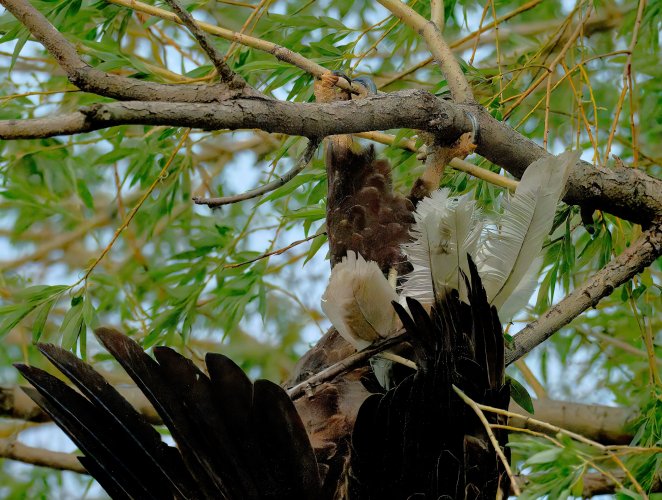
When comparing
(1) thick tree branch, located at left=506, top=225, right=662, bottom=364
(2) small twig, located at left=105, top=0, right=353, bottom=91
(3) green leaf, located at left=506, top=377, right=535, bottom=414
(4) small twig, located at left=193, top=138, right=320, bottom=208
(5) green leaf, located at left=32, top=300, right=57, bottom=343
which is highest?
(2) small twig, located at left=105, top=0, right=353, bottom=91

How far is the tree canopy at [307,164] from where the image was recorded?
3.60ft

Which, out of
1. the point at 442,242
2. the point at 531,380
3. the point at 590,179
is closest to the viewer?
the point at 442,242

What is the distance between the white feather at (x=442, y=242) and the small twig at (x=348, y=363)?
88mm

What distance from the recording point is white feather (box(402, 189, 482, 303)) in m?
1.34

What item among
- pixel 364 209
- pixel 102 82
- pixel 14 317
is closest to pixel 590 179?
pixel 364 209

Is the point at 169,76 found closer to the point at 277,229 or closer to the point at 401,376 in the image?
the point at 277,229

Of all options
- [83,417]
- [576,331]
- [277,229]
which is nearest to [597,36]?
[576,331]

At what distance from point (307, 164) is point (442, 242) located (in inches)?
9.4

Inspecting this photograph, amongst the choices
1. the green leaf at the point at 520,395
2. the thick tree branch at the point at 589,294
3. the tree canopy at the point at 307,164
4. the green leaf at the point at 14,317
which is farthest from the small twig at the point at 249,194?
the green leaf at the point at 14,317

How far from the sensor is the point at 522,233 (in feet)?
4.47

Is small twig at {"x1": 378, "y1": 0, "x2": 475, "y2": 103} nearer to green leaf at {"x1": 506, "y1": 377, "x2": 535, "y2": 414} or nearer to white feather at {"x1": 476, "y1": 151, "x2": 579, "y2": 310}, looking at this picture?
white feather at {"x1": 476, "y1": 151, "x2": 579, "y2": 310}

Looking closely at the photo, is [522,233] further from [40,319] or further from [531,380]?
[531,380]

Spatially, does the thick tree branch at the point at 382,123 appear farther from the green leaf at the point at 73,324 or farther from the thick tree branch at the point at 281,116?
the green leaf at the point at 73,324

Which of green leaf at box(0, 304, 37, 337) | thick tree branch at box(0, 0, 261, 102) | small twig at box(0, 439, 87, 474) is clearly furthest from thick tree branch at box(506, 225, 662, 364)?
small twig at box(0, 439, 87, 474)
